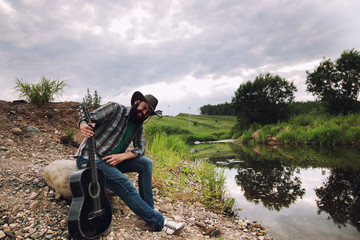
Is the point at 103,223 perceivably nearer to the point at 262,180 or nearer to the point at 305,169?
the point at 262,180

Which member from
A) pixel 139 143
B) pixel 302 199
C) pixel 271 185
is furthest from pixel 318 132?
pixel 139 143

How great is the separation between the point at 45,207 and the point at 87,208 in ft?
2.76

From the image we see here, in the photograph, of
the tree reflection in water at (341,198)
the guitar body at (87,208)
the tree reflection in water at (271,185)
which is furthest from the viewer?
the tree reflection in water at (271,185)

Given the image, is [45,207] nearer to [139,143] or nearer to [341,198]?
[139,143]

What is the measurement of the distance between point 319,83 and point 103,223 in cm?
2434

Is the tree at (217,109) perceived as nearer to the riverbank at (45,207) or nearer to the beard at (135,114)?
the riverbank at (45,207)

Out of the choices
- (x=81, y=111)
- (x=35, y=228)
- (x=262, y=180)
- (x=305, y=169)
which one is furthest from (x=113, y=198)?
(x=305, y=169)

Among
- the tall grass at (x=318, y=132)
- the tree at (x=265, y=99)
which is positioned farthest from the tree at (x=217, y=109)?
the tall grass at (x=318, y=132)

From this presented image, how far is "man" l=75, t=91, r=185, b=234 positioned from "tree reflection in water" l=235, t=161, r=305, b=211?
9.17ft

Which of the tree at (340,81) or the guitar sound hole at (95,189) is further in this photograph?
the tree at (340,81)

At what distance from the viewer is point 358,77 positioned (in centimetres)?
2006

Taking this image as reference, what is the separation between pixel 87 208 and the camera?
93.9 inches

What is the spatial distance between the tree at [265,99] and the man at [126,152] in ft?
67.5

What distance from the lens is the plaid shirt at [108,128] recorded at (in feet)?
9.26
